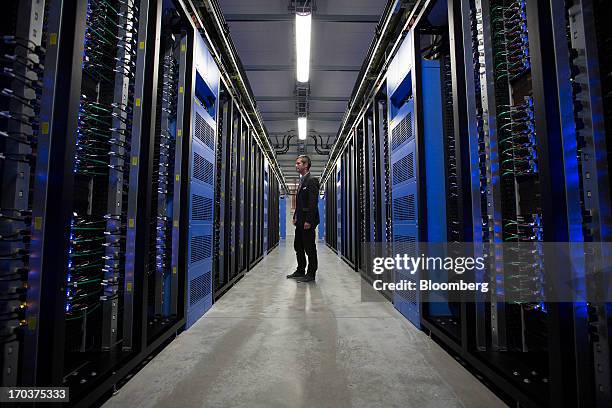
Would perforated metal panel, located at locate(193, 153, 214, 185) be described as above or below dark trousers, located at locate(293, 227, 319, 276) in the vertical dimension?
above

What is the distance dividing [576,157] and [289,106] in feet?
28.1

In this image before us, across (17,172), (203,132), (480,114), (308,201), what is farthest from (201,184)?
(480,114)

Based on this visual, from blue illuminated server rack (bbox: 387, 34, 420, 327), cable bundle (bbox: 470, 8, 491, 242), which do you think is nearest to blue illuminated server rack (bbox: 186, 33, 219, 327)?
blue illuminated server rack (bbox: 387, 34, 420, 327)

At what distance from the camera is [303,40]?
14.9 ft

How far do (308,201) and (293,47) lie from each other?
12.4ft

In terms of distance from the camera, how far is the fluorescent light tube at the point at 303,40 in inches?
160

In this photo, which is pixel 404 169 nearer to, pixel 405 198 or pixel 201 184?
pixel 405 198

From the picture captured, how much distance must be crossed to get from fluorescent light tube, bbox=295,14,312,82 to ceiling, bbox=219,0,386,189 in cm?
78

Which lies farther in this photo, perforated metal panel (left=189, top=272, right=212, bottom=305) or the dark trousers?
the dark trousers

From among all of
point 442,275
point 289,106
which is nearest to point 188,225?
point 442,275

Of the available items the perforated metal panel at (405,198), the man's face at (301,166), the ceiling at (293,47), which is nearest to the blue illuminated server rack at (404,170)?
the perforated metal panel at (405,198)

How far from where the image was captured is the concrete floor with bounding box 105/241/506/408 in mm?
1390

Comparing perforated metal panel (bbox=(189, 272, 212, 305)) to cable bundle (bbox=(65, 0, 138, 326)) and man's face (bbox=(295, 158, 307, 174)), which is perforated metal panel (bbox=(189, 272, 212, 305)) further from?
man's face (bbox=(295, 158, 307, 174))

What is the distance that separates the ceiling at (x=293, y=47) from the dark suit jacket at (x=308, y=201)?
3.17 m
